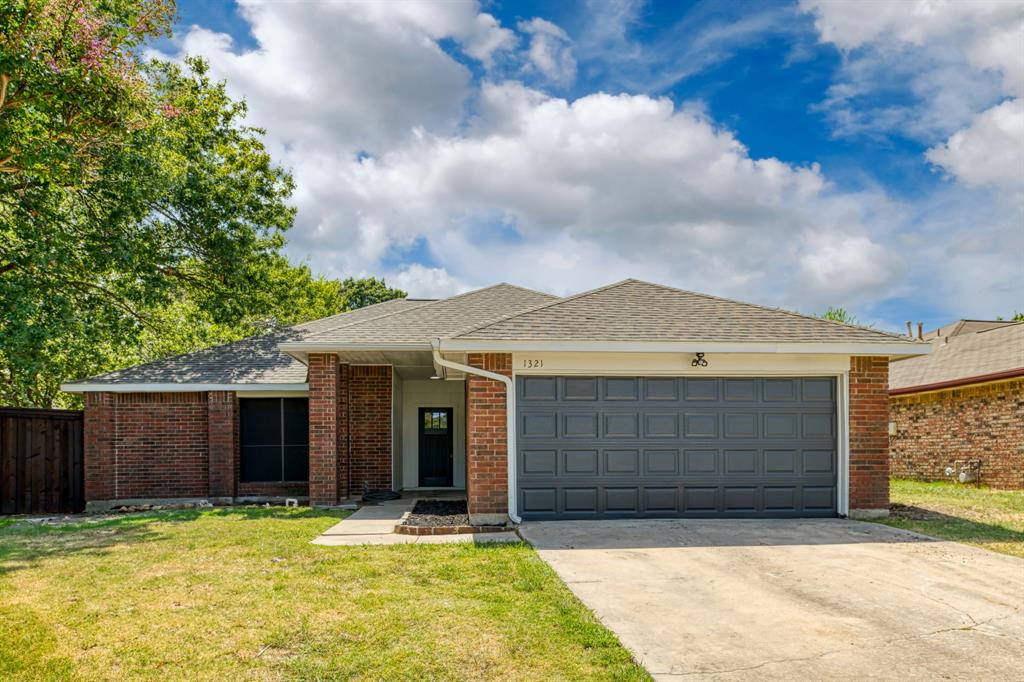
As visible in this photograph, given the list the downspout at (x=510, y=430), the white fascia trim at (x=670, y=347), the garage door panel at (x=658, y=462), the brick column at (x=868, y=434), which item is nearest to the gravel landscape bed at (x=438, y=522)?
the downspout at (x=510, y=430)

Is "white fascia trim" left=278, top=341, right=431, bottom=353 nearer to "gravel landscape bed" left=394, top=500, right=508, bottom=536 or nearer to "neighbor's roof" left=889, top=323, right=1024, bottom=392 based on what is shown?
"gravel landscape bed" left=394, top=500, right=508, bottom=536

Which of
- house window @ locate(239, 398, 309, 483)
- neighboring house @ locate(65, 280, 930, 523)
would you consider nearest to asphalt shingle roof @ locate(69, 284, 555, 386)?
house window @ locate(239, 398, 309, 483)

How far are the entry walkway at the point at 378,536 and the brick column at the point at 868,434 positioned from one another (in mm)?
5429

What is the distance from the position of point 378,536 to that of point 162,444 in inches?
283

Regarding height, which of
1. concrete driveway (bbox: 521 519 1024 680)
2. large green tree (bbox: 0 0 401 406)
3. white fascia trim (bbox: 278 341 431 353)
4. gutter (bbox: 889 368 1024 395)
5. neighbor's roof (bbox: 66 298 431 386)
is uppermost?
large green tree (bbox: 0 0 401 406)

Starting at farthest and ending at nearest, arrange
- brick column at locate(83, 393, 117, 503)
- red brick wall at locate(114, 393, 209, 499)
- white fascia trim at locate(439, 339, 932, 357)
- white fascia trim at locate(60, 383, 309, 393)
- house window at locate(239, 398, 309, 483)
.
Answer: house window at locate(239, 398, 309, 483)
red brick wall at locate(114, 393, 209, 499)
brick column at locate(83, 393, 117, 503)
white fascia trim at locate(60, 383, 309, 393)
white fascia trim at locate(439, 339, 932, 357)

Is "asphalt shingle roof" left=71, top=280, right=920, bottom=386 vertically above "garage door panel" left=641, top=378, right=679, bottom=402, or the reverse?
"asphalt shingle roof" left=71, top=280, right=920, bottom=386

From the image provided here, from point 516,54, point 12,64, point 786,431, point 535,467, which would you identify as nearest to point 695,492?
point 786,431

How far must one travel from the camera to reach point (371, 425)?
1403cm

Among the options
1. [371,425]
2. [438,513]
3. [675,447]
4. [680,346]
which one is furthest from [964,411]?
[371,425]

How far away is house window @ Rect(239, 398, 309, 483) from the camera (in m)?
13.8

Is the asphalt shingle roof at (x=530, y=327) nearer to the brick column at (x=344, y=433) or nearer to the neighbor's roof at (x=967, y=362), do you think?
the brick column at (x=344, y=433)

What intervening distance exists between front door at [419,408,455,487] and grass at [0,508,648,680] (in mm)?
8439

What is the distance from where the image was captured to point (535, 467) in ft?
31.8
